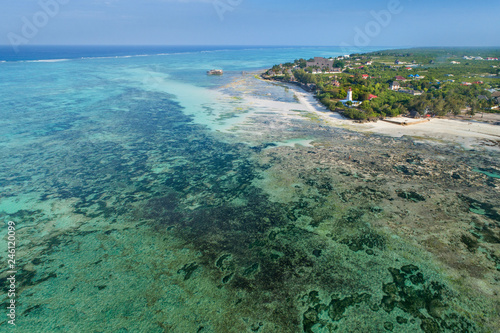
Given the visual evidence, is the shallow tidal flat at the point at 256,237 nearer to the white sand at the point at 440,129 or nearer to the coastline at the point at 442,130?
the coastline at the point at 442,130

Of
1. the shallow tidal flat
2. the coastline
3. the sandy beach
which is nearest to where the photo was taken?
the shallow tidal flat

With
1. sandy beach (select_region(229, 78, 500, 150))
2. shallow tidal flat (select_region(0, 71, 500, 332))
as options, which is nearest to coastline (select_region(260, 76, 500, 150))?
sandy beach (select_region(229, 78, 500, 150))

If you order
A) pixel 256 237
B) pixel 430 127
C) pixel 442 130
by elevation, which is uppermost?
pixel 430 127

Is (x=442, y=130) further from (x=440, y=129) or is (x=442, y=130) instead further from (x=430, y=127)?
(x=430, y=127)

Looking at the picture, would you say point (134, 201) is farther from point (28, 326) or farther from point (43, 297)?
point (28, 326)

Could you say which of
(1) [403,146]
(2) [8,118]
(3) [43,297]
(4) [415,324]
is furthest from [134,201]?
(2) [8,118]

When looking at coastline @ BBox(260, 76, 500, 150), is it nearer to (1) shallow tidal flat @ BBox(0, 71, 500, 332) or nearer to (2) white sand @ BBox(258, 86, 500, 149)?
(2) white sand @ BBox(258, 86, 500, 149)

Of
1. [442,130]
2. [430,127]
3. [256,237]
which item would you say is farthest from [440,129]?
[256,237]

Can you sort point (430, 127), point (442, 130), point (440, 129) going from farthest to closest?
point (430, 127) → point (440, 129) → point (442, 130)


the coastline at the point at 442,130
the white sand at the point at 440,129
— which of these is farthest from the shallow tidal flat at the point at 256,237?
the white sand at the point at 440,129
